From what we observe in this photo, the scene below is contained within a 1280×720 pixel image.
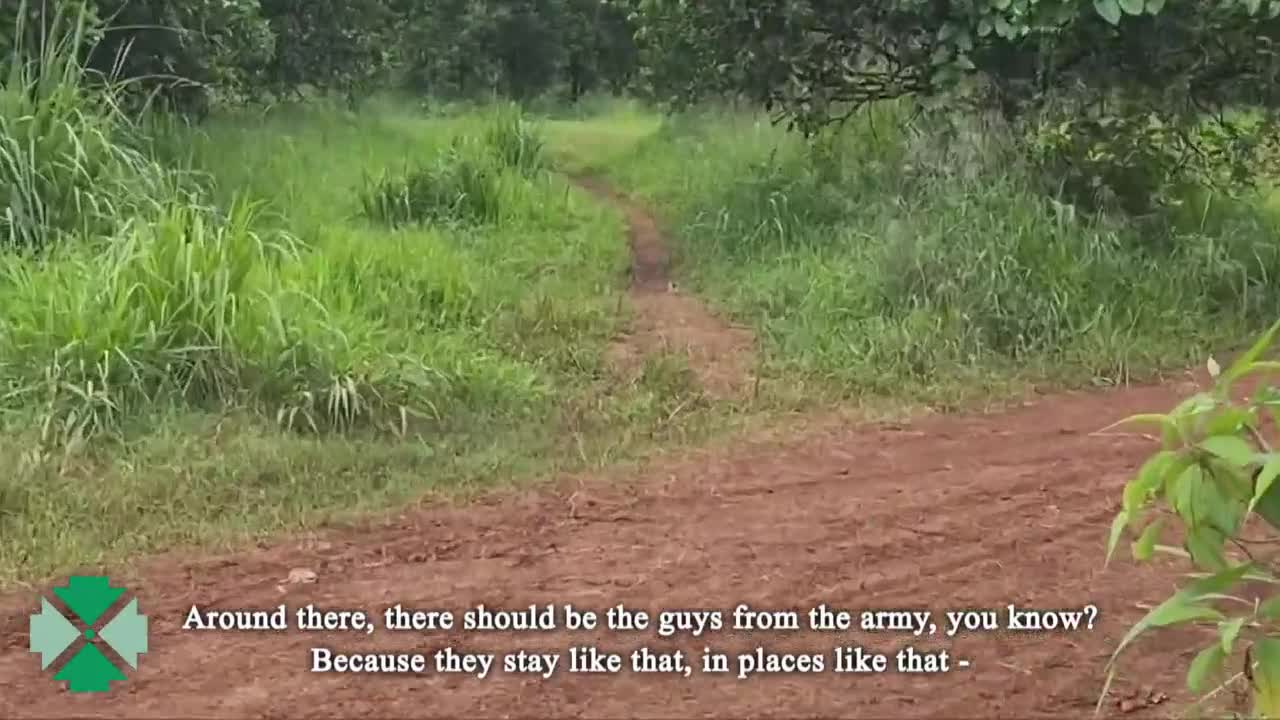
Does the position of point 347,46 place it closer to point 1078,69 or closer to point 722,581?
point 1078,69

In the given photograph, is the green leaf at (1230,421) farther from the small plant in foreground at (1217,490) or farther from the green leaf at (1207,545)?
the green leaf at (1207,545)

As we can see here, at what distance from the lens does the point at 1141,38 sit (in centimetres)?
718

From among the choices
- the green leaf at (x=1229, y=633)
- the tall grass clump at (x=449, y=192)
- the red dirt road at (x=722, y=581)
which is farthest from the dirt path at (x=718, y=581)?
the tall grass clump at (x=449, y=192)

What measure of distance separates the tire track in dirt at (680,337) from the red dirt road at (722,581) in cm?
78

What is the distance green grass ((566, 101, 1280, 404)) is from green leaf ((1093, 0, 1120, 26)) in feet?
3.19

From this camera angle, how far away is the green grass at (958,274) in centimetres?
576

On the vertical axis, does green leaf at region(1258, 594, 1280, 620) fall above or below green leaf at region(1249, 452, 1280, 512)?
below

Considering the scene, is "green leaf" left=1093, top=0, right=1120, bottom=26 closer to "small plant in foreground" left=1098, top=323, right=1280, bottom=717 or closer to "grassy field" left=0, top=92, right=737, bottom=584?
"grassy field" left=0, top=92, right=737, bottom=584

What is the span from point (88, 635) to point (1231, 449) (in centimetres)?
257

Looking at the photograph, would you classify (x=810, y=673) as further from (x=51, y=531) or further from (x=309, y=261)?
(x=309, y=261)

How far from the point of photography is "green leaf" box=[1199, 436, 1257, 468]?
240 cm

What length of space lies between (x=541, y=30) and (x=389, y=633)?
22.5 meters

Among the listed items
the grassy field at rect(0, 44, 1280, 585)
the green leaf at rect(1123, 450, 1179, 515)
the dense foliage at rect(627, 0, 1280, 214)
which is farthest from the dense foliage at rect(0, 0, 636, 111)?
the green leaf at rect(1123, 450, 1179, 515)

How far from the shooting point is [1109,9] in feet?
20.5
